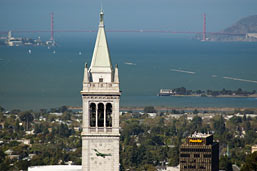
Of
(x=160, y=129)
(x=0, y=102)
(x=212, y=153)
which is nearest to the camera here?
(x=212, y=153)

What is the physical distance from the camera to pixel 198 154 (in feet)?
371

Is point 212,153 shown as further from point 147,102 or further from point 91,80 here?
point 147,102

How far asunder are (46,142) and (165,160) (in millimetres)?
17723

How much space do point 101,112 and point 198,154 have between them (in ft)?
208

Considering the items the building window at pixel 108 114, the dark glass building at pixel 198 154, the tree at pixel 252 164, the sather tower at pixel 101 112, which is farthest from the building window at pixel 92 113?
the dark glass building at pixel 198 154

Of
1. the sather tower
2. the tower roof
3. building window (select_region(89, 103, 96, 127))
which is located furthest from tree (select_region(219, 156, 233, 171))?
the tower roof

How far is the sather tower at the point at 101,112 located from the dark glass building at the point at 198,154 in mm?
61297

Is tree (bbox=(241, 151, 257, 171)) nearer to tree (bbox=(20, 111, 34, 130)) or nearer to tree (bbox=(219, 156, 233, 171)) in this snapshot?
tree (bbox=(219, 156, 233, 171))

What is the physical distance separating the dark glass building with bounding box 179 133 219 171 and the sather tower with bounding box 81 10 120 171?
61297mm

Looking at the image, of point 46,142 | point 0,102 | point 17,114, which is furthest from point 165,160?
point 0,102

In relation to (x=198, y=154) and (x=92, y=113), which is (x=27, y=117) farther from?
(x=92, y=113)

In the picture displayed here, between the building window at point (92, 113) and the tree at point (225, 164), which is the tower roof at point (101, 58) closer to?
the building window at point (92, 113)

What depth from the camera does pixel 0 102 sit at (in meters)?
188

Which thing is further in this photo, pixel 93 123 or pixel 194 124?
pixel 194 124
